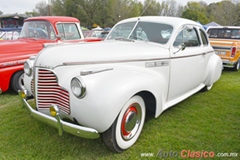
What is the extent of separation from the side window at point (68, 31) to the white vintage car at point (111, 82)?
2677 millimetres

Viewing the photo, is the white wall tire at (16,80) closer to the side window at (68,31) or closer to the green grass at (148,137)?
the green grass at (148,137)

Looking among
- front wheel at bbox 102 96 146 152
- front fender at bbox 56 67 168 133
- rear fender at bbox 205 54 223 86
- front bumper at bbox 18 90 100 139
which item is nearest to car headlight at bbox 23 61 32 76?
front bumper at bbox 18 90 100 139

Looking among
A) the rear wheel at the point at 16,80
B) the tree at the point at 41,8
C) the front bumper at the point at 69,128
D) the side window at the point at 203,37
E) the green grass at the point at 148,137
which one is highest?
the tree at the point at 41,8

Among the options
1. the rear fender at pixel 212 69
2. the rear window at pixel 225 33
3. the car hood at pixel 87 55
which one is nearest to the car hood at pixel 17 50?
the car hood at pixel 87 55

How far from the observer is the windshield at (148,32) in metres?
3.22

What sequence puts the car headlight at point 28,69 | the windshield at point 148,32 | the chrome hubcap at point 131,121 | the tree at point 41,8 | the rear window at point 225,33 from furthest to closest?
the tree at point 41,8 → the rear window at point 225,33 → the windshield at point 148,32 → the car headlight at point 28,69 → the chrome hubcap at point 131,121

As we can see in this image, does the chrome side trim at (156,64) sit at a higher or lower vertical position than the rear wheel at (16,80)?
higher

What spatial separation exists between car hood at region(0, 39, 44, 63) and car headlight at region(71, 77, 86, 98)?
3.08 meters

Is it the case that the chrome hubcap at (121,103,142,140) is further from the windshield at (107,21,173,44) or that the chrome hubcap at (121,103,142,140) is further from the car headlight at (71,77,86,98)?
the windshield at (107,21,173,44)

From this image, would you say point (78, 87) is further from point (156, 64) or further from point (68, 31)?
point (68, 31)

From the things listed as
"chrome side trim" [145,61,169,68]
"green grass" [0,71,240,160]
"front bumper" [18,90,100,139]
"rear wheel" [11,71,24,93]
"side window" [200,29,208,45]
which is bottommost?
"green grass" [0,71,240,160]

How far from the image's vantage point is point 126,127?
2398mm

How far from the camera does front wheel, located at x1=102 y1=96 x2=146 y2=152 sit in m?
2.23

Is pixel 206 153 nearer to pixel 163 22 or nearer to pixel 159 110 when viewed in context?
pixel 159 110
